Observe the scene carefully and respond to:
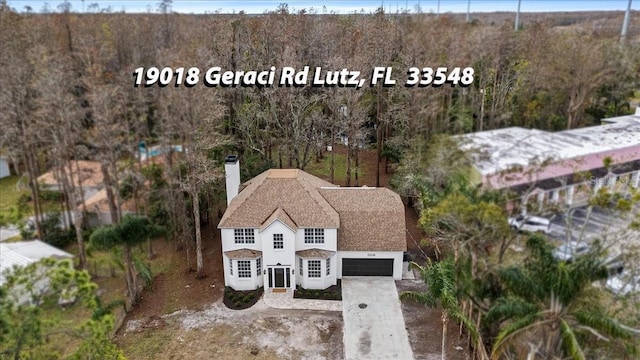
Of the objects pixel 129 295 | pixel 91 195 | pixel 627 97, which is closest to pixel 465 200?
pixel 627 97

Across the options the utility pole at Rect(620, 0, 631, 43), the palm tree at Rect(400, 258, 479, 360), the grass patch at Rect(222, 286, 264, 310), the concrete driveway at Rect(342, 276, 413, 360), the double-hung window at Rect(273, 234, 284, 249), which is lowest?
the grass patch at Rect(222, 286, 264, 310)

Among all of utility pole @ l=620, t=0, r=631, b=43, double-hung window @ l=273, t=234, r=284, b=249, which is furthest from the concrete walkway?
utility pole @ l=620, t=0, r=631, b=43

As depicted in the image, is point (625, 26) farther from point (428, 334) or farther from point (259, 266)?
point (259, 266)

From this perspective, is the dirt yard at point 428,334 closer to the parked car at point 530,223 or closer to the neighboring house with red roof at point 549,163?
the parked car at point 530,223

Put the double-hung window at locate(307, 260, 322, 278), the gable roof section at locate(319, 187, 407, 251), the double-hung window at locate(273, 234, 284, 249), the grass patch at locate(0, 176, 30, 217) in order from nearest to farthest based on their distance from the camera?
the double-hung window at locate(273, 234, 284, 249) → the double-hung window at locate(307, 260, 322, 278) → the gable roof section at locate(319, 187, 407, 251) → the grass patch at locate(0, 176, 30, 217)

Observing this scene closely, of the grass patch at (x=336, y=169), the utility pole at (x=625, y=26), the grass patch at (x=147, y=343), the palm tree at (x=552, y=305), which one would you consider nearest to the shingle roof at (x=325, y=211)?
the grass patch at (x=147, y=343)

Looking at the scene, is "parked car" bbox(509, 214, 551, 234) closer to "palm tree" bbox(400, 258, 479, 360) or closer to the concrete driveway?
"palm tree" bbox(400, 258, 479, 360)

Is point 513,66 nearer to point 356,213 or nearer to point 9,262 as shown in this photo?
point 356,213
